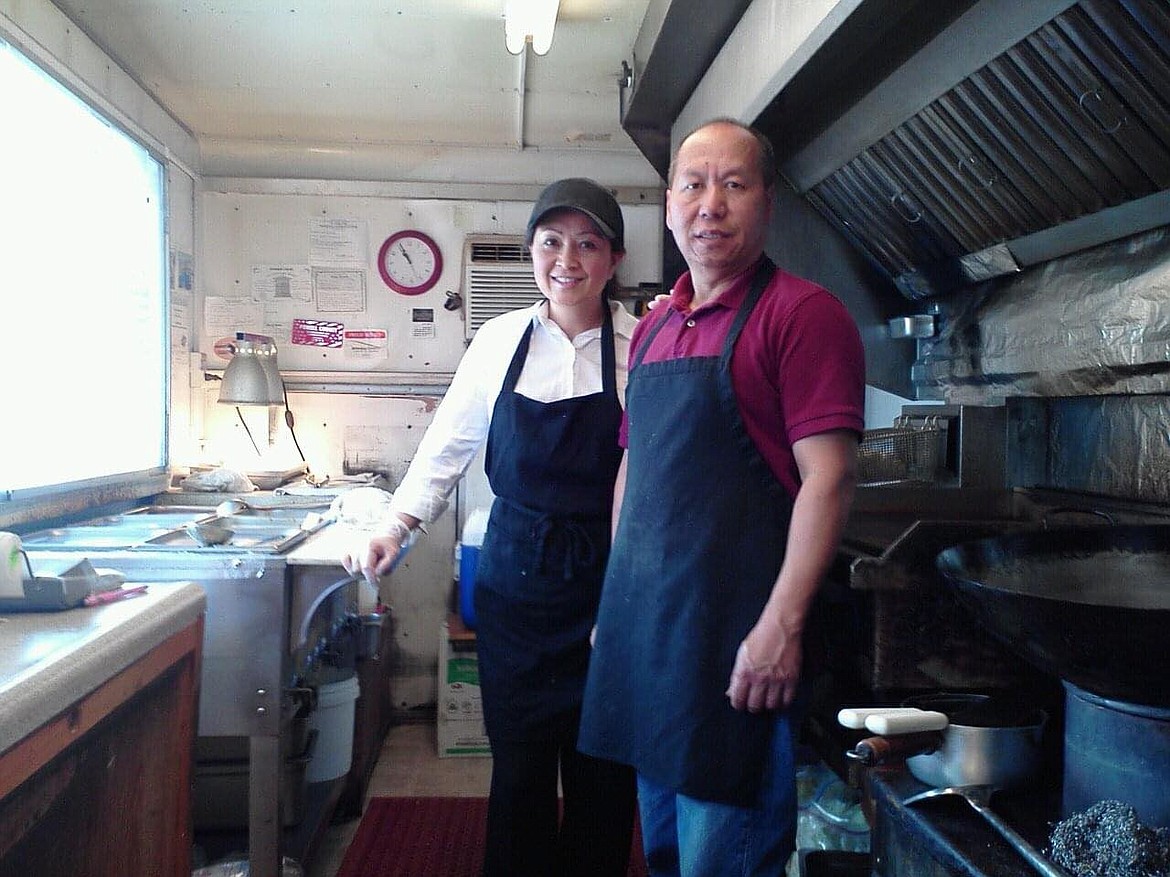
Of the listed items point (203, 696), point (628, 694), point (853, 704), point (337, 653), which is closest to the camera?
point (628, 694)

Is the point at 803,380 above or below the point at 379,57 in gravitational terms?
below

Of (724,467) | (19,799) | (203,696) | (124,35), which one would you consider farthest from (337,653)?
(124,35)

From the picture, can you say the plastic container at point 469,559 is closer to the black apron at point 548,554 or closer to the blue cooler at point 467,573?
the blue cooler at point 467,573

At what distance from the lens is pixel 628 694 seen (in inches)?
A: 51.3

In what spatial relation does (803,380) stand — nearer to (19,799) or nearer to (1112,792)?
(1112,792)

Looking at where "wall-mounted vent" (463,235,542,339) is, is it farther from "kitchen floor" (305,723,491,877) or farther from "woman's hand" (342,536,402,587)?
"woman's hand" (342,536,402,587)

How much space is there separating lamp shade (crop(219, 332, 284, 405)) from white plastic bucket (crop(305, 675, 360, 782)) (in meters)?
1.21

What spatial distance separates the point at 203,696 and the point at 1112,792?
1752mm

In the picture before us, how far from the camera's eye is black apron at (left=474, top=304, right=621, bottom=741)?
67.6 inches

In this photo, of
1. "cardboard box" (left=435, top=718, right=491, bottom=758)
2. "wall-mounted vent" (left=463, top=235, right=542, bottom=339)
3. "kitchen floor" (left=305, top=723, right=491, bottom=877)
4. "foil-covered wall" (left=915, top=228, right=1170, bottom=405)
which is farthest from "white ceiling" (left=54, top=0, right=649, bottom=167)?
"kitchen floor" (left=305, top=723, right=491, bottom=877)

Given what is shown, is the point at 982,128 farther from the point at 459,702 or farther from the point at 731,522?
the point at 459,702

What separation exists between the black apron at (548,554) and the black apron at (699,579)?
16.7 inches

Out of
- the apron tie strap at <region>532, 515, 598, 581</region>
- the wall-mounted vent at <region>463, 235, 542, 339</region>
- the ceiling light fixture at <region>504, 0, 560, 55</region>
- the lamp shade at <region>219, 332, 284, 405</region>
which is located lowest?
the apron tie strap at <region>532, 515, 598, 581</region>

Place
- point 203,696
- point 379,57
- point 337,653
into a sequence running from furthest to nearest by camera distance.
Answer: point 379,57
point 337,653
point 203,696
